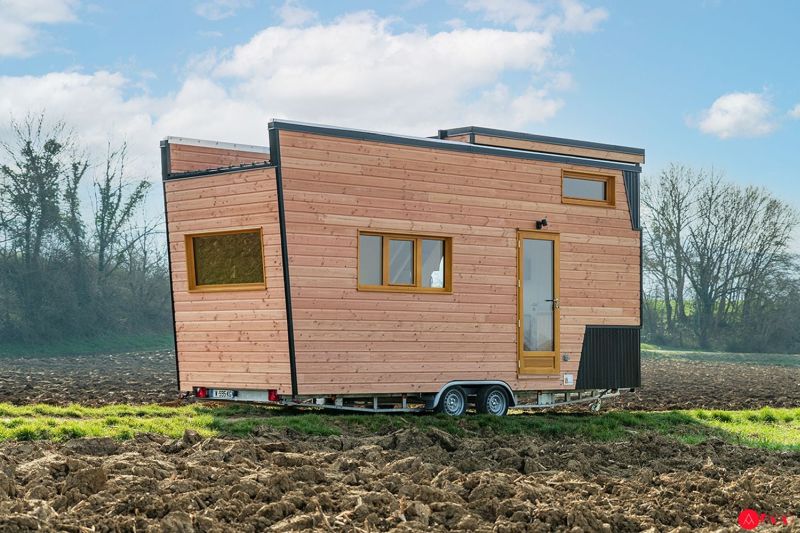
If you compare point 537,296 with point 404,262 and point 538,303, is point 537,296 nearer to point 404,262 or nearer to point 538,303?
point 538,303

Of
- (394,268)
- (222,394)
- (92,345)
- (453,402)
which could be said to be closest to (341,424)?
(222,394)

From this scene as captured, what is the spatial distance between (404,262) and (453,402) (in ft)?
6.83

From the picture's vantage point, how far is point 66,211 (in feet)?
128

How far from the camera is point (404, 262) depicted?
46.2 feet

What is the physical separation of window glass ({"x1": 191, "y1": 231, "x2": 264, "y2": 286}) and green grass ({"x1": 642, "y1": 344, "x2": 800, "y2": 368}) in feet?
95.3

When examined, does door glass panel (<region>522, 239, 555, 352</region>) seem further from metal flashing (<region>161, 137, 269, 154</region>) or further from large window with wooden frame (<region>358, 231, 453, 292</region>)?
metal flashing (<region>161, 137, 269, 154</region>)

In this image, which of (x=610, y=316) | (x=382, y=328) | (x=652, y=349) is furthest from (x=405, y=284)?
(x=652, y=349)

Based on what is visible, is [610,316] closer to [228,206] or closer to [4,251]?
[228,206]

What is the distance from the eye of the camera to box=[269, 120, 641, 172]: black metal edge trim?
13180 millimetres

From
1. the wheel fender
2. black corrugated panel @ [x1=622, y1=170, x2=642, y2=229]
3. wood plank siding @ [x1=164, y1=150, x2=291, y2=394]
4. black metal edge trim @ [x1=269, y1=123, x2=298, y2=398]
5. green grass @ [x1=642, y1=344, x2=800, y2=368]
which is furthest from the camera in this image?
green grass @ [x1=642, y1=344, x2=800, y2=368]

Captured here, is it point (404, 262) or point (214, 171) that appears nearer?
point (214, 171)

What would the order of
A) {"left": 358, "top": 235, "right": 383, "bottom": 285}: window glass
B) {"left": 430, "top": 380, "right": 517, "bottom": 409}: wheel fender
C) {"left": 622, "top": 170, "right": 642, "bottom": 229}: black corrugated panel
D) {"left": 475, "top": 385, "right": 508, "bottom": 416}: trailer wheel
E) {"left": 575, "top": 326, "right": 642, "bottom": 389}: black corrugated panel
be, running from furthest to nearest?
{"left": 622, "top": 170, "right": 642, "bottom": 229}: black corrugated panel, {"left": 575, "top": 326, "right": 642, "bottom": 389}: black corrugated panel, {"left": 475, "top": 385, "right": 508, "bottom": 416}: trailer wheel, {"left": 430, "top": 380, "right": 517, "bottom": 409}: wheel fender, {"left": 358, "top": 235, "right": 383, "bottom": 285}: window glass

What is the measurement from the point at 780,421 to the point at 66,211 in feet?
96.6

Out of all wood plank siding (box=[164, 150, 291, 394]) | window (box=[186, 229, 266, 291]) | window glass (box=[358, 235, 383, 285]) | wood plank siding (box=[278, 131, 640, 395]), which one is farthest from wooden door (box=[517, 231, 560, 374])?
window (box=[186, 229, 266, 291])
